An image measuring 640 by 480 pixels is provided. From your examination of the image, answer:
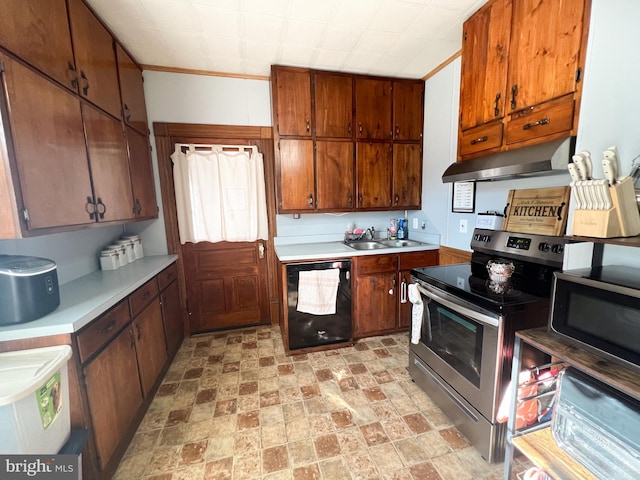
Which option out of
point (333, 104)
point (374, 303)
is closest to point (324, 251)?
point (374, 303)

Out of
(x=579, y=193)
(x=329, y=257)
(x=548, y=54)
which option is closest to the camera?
(x=579, y=193)

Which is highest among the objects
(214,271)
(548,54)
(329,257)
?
(548,54)

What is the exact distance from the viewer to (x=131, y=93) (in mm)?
2141

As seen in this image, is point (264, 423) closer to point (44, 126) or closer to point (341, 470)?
point (341, 470)

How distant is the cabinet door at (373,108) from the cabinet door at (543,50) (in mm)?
1242

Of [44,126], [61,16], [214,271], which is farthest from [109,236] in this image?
[61,16]

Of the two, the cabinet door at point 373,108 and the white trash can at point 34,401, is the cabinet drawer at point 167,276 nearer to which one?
the white trash can at point 34,401

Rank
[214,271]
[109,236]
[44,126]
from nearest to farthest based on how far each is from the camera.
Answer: [44,126] < [109,236] < [214,271]

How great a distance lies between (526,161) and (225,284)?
2.72m

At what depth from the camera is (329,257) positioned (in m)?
2.38

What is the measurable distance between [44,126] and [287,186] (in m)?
1.63

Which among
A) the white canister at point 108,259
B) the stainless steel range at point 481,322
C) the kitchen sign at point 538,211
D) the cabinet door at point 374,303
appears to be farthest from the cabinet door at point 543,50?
the white canister at point 108,259

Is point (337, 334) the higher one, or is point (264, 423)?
point (337, 334)

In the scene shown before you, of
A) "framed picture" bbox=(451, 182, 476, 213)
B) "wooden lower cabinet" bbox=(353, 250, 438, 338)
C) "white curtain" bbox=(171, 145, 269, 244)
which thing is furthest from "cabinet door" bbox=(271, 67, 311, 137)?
"framed picture" bbox=(451, 182, 476, 213)
